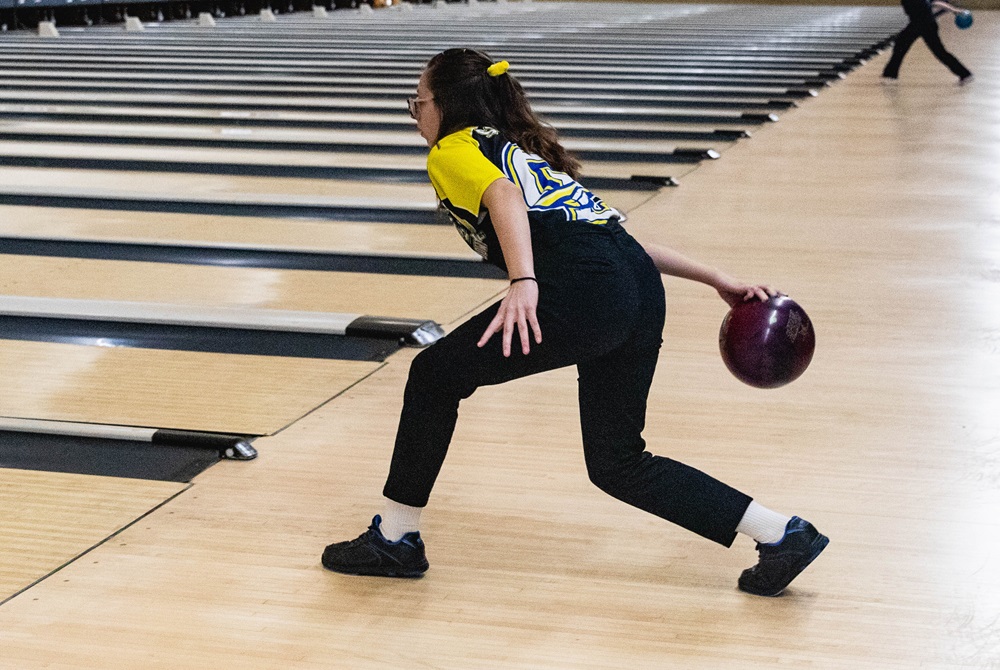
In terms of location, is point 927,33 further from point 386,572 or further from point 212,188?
point 386,572

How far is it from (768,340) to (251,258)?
2530 millimetres

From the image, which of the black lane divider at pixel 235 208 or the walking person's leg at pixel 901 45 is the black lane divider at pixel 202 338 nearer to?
the black lane divider at pixel 235 208

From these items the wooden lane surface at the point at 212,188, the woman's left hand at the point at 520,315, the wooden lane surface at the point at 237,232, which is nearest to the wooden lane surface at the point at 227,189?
the wooden lane surface at the point at 212,188

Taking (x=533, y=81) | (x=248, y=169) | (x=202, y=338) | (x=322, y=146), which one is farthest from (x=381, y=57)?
(x=202, y=338)

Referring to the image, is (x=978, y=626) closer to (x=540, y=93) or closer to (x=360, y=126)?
(x=360, y=126)

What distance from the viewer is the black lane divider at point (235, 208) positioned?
4980 mm

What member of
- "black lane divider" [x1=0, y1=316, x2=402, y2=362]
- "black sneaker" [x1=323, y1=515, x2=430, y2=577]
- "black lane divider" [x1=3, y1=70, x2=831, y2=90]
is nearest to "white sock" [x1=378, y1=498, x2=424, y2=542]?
"black sneaker" [x1=323, y1=515, x2=430, y2=577]

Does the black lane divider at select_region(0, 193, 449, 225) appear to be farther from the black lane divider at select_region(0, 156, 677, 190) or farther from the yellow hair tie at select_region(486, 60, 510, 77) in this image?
the yellow hair tie at select_region(486, 60, 510, 77)

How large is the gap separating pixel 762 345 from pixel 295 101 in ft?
23.2

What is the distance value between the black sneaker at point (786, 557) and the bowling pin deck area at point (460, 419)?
35mm

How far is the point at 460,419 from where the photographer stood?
272cm

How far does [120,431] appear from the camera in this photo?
262cm

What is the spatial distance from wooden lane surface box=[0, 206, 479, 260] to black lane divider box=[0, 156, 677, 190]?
39.8 inches

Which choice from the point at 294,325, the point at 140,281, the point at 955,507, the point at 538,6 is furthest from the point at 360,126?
the point at 538,6
